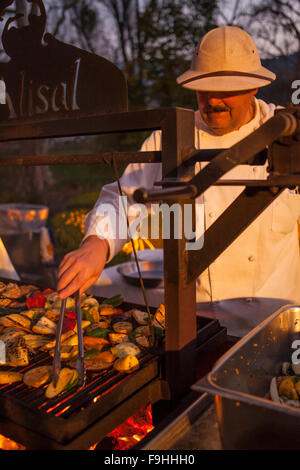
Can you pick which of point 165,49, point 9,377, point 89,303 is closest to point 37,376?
point 9,377

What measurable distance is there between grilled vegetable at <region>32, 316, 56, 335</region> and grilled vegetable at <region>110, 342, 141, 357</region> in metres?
0.31

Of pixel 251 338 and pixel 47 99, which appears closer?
pixel 251 338

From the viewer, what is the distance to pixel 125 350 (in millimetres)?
1272

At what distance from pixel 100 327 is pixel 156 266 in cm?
176

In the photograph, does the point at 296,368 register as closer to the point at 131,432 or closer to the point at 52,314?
the point at 131,432

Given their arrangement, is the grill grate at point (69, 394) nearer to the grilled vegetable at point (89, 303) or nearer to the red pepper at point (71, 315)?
the red pepper at point (71, 315)

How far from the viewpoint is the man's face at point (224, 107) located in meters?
1.93

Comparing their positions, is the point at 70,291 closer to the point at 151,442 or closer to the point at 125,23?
the point at 151,442

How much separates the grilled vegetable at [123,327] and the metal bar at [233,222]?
0.47 m

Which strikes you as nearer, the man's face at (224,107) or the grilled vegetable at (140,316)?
the grilled vegetable at (140,316)

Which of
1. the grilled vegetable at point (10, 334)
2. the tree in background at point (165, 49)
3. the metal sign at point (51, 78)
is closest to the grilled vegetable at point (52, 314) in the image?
the grilled vegetable at point (10, 334)

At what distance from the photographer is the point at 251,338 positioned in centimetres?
115

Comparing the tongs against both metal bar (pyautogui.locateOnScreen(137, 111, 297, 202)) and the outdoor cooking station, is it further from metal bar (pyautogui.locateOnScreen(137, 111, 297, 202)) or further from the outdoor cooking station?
metal bar (pyautogui.locateOnScreen(137, 111, 297, 202))
